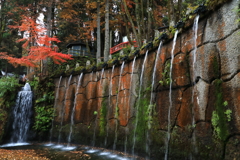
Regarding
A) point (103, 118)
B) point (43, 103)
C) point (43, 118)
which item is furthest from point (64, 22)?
point (103, 118)

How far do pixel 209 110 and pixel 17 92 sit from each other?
11471mm

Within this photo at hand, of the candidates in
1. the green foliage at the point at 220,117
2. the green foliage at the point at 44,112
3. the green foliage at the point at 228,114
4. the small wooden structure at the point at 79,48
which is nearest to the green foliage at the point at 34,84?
the green foliage at the point at 44,112

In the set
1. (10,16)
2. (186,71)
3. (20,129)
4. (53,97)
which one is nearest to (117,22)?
(10,16)

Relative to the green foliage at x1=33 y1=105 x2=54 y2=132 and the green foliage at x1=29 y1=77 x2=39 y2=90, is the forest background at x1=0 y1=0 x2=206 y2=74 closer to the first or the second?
the green foliage at x1=29 y1=77 x2=39 y2=90

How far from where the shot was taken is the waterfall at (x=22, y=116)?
419 inches

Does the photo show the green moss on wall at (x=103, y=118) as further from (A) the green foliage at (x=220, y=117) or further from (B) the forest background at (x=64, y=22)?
(A) the green foliage at (x=220, y=117)

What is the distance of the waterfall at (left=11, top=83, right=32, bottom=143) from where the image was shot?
10633 mm

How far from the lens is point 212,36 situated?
4.33 metres

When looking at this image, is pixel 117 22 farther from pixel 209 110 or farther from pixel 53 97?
pixel 209 110

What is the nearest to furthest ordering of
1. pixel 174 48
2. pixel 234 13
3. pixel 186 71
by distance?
pixel 234 13 → pixel 186 71 → pixel 174 48

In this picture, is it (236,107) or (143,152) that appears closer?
(236,107)

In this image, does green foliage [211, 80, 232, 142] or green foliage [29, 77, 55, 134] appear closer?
green foliage [211, 80, 232, 142]

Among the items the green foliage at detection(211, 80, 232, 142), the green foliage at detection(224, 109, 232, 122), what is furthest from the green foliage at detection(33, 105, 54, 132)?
the green foliage at detection(224, 109, 232, 122)

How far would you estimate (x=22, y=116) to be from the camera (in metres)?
11.1
